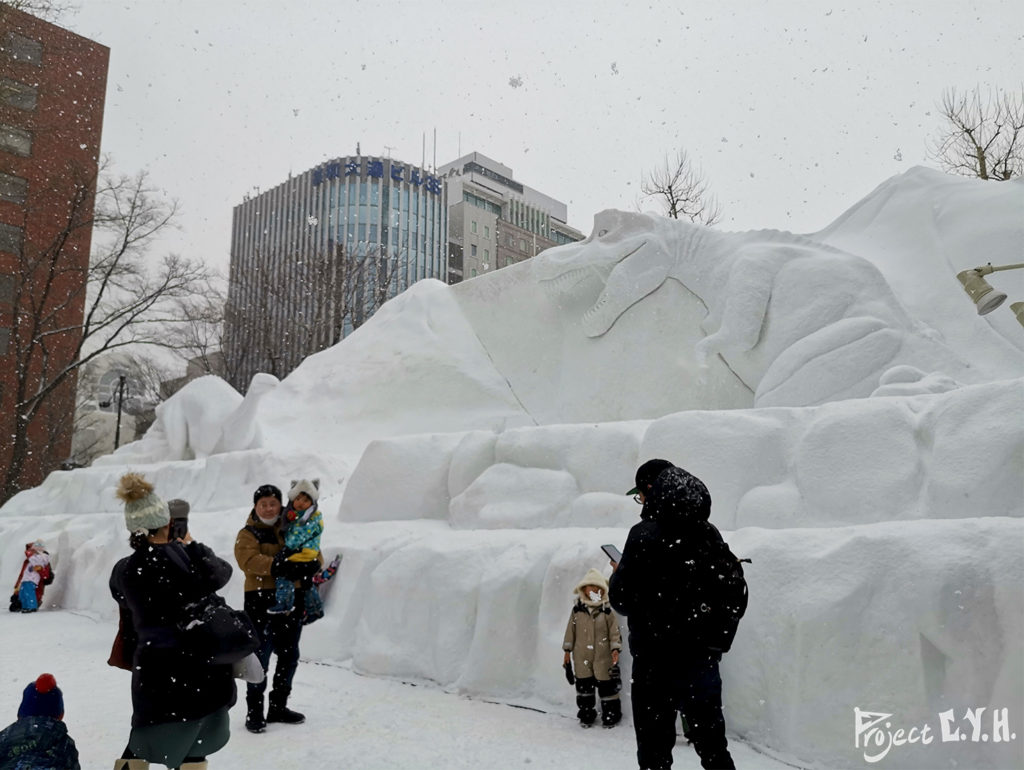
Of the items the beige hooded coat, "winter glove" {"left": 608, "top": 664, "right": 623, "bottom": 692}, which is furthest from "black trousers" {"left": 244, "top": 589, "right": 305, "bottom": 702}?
"winter glove" {"left": 608, "top": 664, "right": 623, "bottom": 692}

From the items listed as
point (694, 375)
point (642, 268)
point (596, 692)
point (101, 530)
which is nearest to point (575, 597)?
point (596, 692)

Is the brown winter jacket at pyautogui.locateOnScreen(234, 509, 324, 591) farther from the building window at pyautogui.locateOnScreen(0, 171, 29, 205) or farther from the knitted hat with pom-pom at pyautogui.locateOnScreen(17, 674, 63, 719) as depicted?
the building window at pyautogui.locateOnScreen(0, 171, 29, 205)

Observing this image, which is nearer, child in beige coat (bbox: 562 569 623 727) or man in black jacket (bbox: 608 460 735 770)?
man in black jacket (bbox: 608 460 735 770)

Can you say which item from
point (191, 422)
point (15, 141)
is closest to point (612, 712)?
point (191, 422)

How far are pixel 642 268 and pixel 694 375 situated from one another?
1483mm

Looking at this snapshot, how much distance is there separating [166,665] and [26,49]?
86.9 feet

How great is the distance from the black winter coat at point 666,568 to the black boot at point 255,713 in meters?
2.03

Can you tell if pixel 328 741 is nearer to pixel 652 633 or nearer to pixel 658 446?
pixel 652 633

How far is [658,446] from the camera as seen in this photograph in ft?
15.7

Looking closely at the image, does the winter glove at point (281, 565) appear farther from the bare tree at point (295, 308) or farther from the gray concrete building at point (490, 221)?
the gray concrete building at point (490, 221)

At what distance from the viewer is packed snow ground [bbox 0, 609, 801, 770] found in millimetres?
3182

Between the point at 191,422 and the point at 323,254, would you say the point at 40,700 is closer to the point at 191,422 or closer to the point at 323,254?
the point at 191,422

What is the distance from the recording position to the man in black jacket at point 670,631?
233 centimetres

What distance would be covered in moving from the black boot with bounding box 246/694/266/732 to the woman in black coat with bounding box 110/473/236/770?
103 cm
